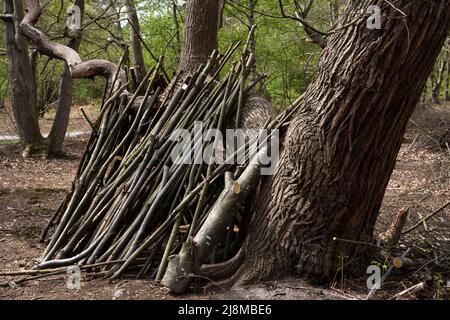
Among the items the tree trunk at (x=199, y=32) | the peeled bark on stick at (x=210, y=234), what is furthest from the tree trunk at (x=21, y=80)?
the peeled bark on stick at (x=210, y=234)

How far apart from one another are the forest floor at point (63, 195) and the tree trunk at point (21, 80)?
47 centimetres

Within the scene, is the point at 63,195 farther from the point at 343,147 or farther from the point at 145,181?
the point at 343,147

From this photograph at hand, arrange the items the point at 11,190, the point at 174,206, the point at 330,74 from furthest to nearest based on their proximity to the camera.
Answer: the point at 11,190
the point at 174,206
the point at 330,74

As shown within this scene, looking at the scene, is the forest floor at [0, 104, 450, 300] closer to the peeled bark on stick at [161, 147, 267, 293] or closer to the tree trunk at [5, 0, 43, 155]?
the peeled bark on stick at [161, 147, 267, 293]

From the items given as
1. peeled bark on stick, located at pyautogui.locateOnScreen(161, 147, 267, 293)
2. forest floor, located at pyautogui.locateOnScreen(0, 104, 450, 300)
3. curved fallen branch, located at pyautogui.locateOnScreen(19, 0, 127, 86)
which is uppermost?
curved fallen branch, located at pyautogui.locateOnScreen(19, 0, 127, 86)

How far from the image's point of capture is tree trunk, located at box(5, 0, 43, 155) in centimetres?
945

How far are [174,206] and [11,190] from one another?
12.9 ft

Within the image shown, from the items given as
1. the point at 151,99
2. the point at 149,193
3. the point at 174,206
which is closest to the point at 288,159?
the point at 174,206

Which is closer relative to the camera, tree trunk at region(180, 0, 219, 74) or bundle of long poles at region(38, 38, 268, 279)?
bundle of long poles at region(38, 38, 268, 279)

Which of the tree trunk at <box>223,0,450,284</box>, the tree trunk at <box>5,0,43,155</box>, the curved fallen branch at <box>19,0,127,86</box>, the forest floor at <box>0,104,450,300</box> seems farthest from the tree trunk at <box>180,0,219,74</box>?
the tree trunk at <box>5,0,43,155</box>

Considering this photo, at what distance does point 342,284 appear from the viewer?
292 cm

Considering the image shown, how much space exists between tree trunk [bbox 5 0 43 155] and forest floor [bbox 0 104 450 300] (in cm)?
47
